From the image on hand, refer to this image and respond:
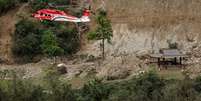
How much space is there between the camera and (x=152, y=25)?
49.4 meters

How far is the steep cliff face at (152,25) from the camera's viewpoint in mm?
48438

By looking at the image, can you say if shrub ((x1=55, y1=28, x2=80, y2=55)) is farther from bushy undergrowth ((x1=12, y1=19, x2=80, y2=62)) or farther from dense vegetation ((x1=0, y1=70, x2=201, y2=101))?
dense vegetation ((x1=0, y1=70, x2=201, y2=101))

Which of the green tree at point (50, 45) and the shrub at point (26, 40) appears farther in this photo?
the shrub at point (26, 40)

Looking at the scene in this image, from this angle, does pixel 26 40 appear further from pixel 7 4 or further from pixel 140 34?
pixel 140 34

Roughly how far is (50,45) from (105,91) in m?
7.65

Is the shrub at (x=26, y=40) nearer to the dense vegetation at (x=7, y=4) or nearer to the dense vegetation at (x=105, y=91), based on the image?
the dense vegetation at (x=7, y=4)

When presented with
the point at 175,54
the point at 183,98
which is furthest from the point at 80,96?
the point at 175,54

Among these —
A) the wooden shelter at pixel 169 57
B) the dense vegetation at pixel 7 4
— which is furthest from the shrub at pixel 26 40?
the wooden shelter at pixel 169 57

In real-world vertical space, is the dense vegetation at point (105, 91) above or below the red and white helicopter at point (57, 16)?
below


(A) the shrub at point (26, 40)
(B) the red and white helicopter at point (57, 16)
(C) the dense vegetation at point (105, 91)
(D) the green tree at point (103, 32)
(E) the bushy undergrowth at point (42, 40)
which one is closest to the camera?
(C) the dense vegetation at point (105, 91)

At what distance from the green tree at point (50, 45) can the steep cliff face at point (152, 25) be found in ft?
7.89

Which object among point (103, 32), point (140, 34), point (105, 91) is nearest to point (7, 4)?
point (103, 32)

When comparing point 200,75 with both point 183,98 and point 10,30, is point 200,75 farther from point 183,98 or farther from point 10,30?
point 10,30

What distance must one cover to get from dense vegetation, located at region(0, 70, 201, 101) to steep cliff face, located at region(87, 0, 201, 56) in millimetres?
6182
